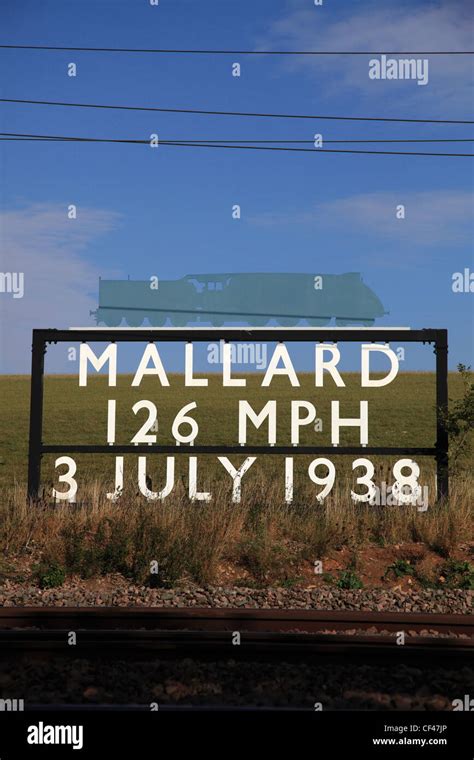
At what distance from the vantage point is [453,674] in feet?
21.4

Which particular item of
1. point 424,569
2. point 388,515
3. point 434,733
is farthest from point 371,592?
point 434,733

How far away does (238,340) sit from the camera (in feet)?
41.6

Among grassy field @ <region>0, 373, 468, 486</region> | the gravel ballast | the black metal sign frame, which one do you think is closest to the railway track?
the gravel ballast

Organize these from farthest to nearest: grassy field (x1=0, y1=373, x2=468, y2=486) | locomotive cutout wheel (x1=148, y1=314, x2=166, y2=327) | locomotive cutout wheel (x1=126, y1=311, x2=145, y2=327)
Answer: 1. locomotive cutout wheel (x1=126, y1=311, x2=145, y2=327)
2. locomotive cutout wheel (x1=148, y1=314, x2=166, y2=327)
3. grassy field (x1=0, y1=373, x2=468, y2=486)

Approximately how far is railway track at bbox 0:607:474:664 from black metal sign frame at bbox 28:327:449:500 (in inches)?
178

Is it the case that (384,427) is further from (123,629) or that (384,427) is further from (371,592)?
(123,629)

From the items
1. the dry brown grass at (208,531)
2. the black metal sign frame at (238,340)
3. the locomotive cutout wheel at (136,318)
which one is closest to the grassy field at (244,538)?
the dry brown grass at (208,531)

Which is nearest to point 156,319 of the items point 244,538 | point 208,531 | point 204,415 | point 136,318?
point 136,318

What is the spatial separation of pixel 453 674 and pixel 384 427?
88.3ft

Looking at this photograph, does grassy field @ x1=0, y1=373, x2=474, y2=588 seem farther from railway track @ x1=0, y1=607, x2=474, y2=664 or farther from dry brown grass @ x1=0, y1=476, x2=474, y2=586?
railway track @ x1=0, y1=607, x2=474, y2=664

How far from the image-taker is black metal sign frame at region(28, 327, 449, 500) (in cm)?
1257

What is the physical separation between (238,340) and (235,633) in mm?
6165

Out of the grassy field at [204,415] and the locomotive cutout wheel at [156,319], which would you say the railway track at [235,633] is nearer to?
the grassy field at [204,415]

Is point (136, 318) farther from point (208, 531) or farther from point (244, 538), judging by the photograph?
point (208, 531)
